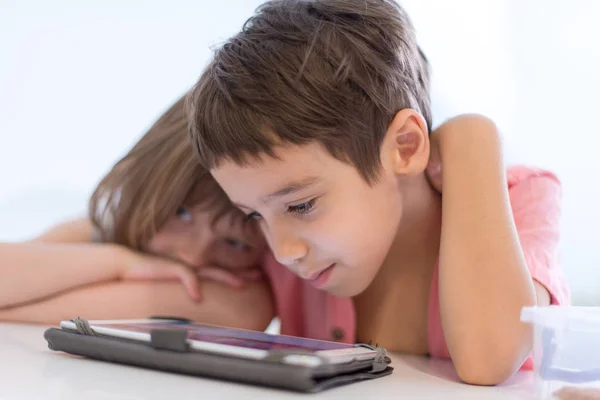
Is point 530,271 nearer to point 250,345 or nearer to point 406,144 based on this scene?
point 406,144

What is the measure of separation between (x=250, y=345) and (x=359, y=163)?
0.26m

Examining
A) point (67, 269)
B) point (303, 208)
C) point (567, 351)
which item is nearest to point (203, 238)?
point (67, 269)

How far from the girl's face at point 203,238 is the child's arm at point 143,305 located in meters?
0.05

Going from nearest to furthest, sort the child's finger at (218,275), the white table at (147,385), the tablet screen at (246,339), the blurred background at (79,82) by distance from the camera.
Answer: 1. the white table at (147,385)
2. the tablet screen at (246,339)
3. the child's finger at (218,275)
4. the blurred background at (79,82)

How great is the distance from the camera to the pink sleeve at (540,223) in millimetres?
847

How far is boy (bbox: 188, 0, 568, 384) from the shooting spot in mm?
760

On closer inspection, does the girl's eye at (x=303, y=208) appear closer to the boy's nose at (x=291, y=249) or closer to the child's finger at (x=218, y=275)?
the boy's nose at (x=291, y=249)

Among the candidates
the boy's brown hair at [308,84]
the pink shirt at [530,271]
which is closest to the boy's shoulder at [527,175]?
the pink shirt at [530,271]

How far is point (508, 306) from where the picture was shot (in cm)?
74

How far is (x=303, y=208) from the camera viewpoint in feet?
2.65

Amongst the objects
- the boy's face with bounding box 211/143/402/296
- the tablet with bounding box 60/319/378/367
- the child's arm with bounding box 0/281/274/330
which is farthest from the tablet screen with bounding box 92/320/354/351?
the child's arm with bounding box 0/281/274/330

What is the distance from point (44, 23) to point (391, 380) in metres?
1.29

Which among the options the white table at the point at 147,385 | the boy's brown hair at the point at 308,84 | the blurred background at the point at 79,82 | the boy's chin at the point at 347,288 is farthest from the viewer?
the blurred background at the point at 79,82

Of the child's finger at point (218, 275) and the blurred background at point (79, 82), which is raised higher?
the blurred background at point (79, 82)
